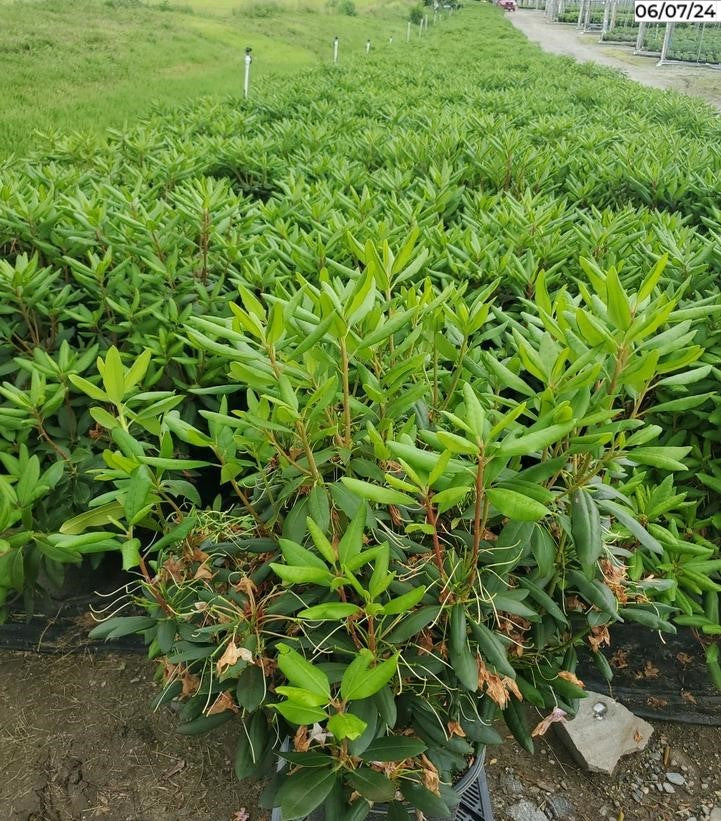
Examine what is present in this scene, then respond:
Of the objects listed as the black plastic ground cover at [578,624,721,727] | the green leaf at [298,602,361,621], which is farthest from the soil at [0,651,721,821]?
the green leaf at [298,602,361,621]

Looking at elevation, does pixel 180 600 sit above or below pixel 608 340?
below

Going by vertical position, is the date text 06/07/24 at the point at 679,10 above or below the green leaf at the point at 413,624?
above

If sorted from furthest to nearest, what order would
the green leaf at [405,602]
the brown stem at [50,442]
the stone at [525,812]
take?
the stone at [525,812] < the brown stem at [50,442] < the green leaf at [405,602]

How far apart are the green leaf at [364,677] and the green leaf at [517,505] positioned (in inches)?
12.3

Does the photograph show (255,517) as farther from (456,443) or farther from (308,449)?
(456,443)

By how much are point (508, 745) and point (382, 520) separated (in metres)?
1.44

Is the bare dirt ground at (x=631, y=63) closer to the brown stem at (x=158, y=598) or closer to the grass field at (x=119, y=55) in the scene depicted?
the grass field at (x=119, y=55)

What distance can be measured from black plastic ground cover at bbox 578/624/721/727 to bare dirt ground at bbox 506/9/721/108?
584 inches

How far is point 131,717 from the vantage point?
2.46 metres

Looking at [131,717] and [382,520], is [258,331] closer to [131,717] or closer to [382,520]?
[382,520]

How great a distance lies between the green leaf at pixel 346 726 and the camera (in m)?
1.08

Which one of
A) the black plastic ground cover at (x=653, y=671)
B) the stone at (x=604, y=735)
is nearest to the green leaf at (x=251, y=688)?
the stone at (x=604, y=735)

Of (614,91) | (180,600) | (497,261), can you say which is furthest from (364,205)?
(614,91)

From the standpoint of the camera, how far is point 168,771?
7.54ft
